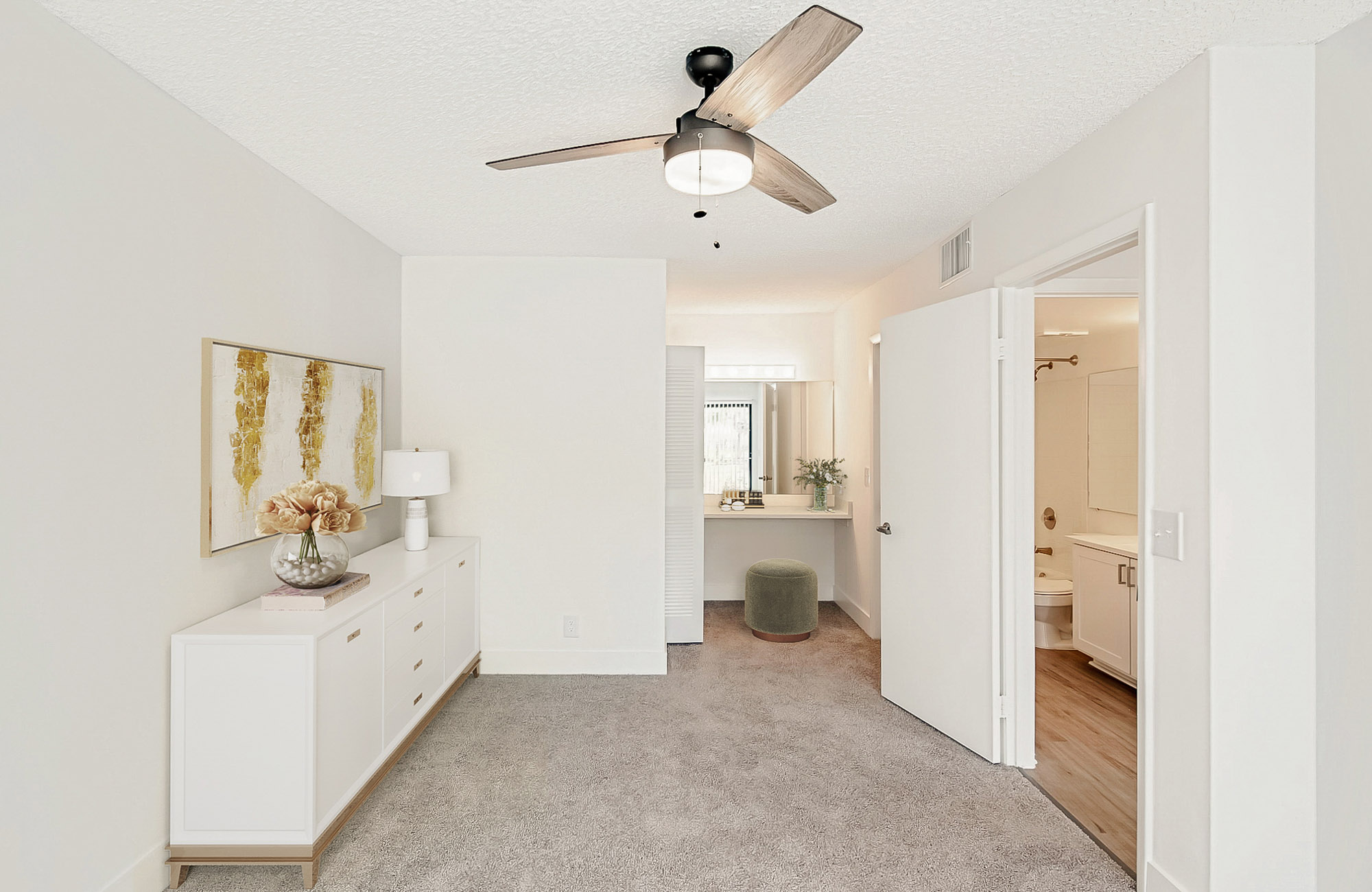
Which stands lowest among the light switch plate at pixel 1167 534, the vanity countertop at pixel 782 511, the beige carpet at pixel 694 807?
the beige carpet at pixel 694 807

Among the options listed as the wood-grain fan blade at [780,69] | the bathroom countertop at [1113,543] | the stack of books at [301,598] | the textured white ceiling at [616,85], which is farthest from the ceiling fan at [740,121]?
the bathroom countertop at [1113,543]

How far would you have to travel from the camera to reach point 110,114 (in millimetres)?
1893

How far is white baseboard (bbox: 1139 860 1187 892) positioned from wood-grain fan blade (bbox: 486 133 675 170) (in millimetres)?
2547

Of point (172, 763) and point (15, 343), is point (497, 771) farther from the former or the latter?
point (15, 343)

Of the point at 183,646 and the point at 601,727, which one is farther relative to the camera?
the point at 601,727

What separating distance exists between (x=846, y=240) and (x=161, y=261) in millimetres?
2990

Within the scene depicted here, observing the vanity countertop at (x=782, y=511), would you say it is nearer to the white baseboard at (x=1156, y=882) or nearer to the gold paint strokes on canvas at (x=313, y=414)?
the gold paint strokes on canvas at (x=313, y=414)

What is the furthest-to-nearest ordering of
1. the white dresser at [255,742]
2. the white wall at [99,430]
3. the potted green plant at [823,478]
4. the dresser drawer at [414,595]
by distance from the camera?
the potted green plant at [823,478] < the dresser drawer at [414,595] < the white dresser at [255,742] < the white wall at [99,430]

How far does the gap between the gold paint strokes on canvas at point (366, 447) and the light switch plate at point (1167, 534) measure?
331 centimetres

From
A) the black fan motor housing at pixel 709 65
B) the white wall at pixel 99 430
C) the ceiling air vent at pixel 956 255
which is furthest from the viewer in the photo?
the ceiling air vent at pixel 956 255

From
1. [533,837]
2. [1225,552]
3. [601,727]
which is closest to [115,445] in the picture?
[533,837]

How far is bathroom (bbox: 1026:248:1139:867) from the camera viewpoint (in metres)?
2.83

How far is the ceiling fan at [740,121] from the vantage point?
4.38 feet

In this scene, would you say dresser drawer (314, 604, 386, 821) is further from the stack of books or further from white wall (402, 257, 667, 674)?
white wall (402, 257, 667, 674)
